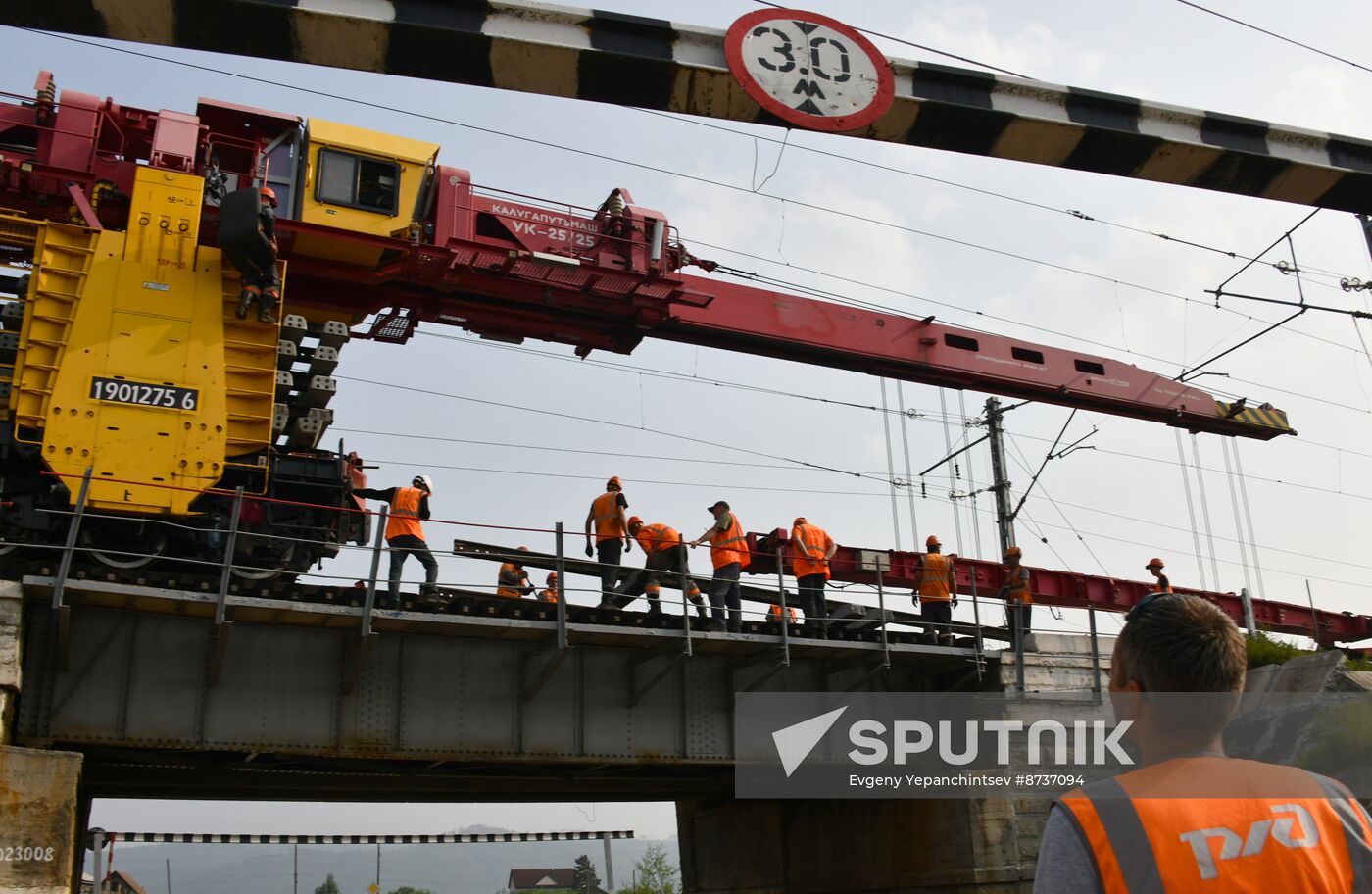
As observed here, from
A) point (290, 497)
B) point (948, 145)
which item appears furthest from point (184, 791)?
point (948, 145)

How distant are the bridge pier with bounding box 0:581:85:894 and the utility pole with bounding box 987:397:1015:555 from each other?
18.5 m

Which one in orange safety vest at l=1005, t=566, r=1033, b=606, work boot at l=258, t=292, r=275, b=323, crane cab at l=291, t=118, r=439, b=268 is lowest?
orange safety vest at l=1005, t=566, r=1033, b=606

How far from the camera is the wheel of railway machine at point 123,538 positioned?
11.5m

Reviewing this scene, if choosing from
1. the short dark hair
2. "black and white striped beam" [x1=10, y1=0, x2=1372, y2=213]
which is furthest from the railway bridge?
the short dark hair

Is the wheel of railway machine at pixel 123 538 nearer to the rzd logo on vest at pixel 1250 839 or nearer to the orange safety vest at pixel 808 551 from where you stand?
the orange safety vest at pixel 808 551

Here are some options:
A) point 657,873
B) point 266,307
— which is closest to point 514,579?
point 266,307

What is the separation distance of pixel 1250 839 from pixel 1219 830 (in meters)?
0.06

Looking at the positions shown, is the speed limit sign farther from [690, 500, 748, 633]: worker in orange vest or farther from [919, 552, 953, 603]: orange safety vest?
[919, 552, 953, 603]: orange safety vest

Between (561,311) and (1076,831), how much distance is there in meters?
14.0

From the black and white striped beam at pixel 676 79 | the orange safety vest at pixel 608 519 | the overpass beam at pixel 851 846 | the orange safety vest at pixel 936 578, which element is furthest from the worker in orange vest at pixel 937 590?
the black and white striped beam at pixel 676 79

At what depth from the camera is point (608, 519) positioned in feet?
47.1

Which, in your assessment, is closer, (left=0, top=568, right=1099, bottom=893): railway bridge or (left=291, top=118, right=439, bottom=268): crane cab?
(left=0, top=568, right=1099, bottom=893): railway bridge

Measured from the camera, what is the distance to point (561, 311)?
15586 mm

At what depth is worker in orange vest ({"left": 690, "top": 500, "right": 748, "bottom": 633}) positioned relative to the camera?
13.9 meters
